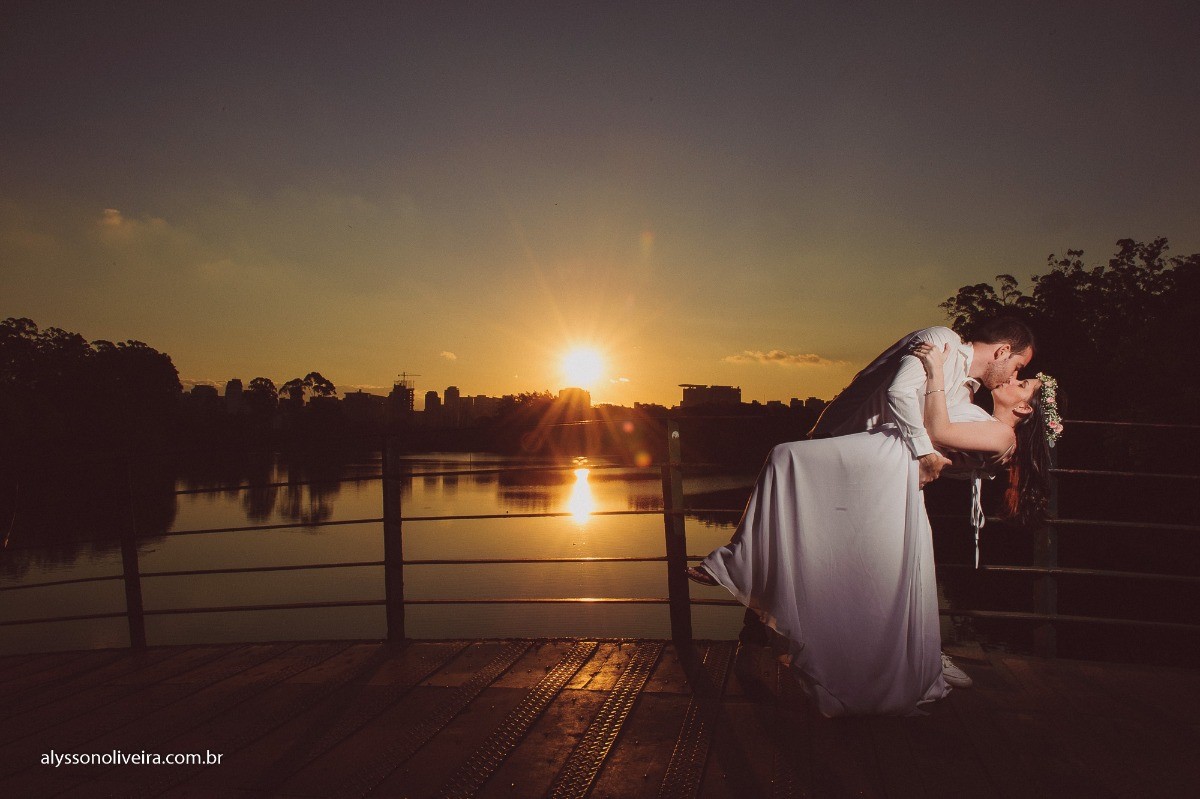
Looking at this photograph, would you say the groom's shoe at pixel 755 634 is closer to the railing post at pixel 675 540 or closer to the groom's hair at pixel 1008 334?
the railing post at pixel 675 540

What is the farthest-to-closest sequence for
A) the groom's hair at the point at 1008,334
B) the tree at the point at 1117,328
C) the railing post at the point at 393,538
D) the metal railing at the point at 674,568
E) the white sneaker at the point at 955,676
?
the tree at the point at 1117,328
the railing post at the point at 393,538
the metal railing at the point at 674,568
the white sneaker at the point at 955,676
the groom's hair at the point at 1008,334

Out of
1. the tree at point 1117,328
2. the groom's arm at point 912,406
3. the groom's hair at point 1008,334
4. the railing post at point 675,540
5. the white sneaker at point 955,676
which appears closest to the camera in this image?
the groom's arm at point 912,406

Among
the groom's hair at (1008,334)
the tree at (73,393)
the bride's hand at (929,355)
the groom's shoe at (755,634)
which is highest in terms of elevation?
the tree at (73,393)

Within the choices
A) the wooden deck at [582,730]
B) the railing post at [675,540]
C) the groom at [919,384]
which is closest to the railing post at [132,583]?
the wooden deck at [582,730]

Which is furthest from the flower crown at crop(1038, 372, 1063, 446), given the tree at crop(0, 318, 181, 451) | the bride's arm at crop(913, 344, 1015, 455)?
the tree at crop(0, 318, 181, 451)

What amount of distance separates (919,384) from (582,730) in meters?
1.62

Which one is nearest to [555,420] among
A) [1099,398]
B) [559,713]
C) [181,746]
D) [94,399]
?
[559,713]

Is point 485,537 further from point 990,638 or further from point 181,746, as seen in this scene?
point 181,746

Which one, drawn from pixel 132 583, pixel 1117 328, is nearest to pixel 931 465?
pixel 132 583

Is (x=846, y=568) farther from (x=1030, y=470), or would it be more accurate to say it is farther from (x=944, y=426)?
(x=1030, y=470)

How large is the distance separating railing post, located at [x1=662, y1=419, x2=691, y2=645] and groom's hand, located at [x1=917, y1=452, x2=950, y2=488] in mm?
1207

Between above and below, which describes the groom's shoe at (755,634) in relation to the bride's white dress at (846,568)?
below

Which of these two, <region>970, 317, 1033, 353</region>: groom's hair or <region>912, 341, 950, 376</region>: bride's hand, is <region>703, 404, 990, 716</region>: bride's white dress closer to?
<region>912, 341, 950, 376</region>: bride's hand

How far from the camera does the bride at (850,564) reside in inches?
99.7
